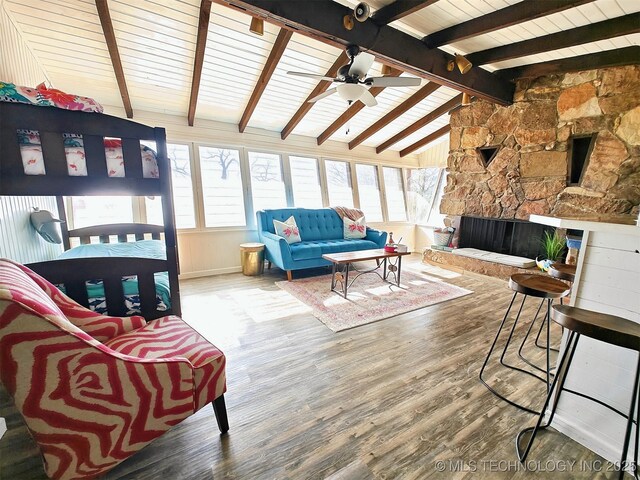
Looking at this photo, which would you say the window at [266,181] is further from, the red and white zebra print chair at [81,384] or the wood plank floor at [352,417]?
the red and white zebra print chair at [81,384]

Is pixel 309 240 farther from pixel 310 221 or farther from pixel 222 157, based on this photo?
pixel 222 157

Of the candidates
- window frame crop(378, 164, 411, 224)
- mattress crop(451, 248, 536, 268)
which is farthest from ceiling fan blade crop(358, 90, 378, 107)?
window frame crop(378, 164, 411, 224)

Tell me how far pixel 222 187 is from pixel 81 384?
13.1 feet

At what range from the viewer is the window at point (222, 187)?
14.7ft

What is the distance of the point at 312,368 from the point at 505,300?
110 inches

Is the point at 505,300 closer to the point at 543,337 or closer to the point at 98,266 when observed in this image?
the point at 543,337

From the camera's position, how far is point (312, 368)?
Answer: 2.01m

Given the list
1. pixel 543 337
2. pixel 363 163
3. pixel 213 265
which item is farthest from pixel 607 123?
pixel 213 265

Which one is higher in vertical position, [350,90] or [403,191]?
[350,90]

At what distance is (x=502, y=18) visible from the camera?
243 cm

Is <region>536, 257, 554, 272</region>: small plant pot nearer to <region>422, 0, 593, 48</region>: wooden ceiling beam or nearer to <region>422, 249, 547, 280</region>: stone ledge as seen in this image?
<region>422, 249, 547, 280</region>: stone ledge

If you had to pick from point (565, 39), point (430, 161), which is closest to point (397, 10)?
point (565, 39)

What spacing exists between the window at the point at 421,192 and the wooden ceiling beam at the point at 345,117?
9.00 feet

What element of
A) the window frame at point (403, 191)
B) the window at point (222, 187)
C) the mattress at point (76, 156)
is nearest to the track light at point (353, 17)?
the mattress at point (76, 156)
